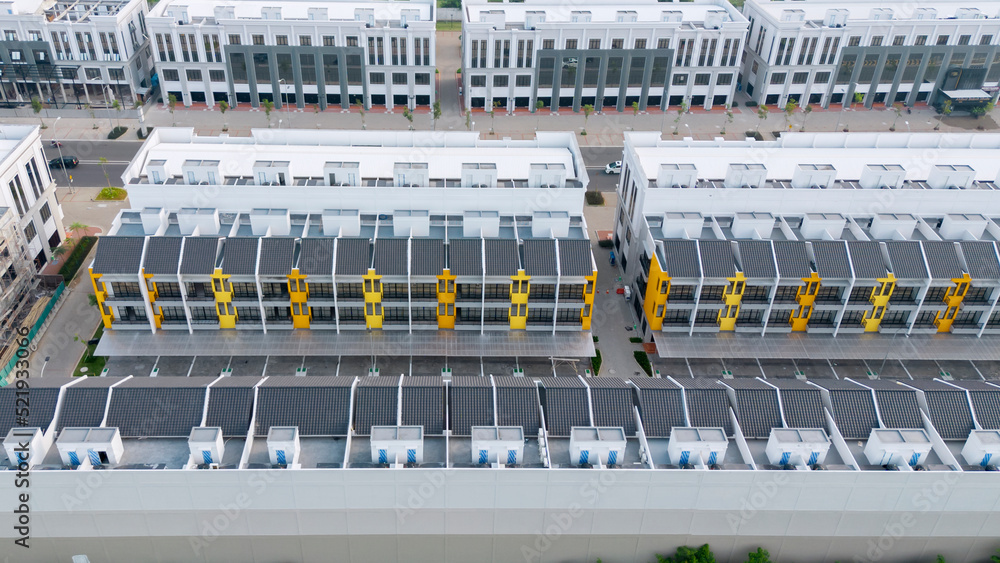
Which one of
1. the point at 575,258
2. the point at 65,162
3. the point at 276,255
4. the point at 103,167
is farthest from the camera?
the point at 103,167

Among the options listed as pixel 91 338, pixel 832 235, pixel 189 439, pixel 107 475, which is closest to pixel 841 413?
pixel 832 235

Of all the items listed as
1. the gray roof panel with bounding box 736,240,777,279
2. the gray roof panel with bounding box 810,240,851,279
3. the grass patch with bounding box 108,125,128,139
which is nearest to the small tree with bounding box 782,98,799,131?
the gray roof panel with bounding box 810,240,851,279

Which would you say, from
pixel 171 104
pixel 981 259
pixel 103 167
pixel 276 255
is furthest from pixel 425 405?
pixel 171 104

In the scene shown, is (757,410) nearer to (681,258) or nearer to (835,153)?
(681,258)

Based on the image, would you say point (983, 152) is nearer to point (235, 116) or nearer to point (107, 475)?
point (107, 475)

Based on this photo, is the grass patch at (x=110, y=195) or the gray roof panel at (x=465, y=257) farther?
the grass patch at (x=110, y=195)

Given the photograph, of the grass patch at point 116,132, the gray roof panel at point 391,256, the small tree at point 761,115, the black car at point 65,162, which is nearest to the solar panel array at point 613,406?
the gray roof panel at point 391,256

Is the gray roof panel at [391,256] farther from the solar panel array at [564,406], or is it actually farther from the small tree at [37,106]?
the small tree at [37,106]
